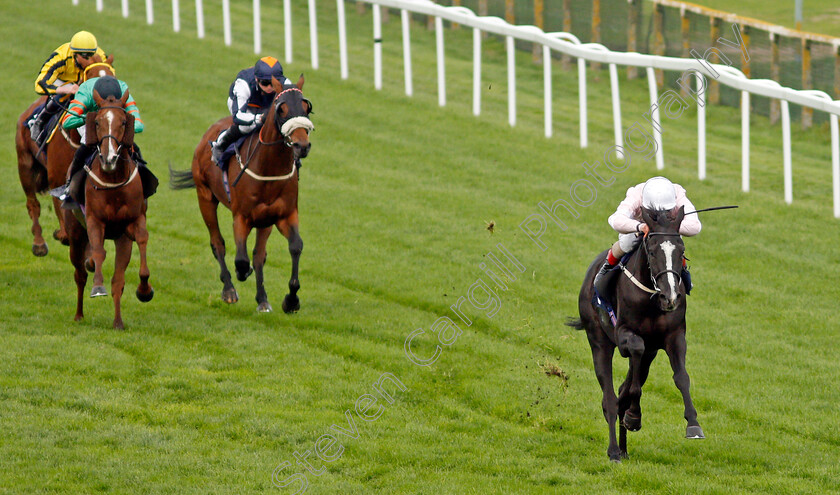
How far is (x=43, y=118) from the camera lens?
1173cm

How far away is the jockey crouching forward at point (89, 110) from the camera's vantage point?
31.3ft

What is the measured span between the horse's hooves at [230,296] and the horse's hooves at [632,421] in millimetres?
4884

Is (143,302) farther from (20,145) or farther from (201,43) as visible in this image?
(201,43)

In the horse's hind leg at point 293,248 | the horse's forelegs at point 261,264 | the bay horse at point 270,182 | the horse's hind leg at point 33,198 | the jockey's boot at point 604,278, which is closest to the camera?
the jockey's boot at point 604,278

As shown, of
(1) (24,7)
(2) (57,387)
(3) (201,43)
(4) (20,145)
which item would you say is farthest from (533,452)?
(1) (24,7)

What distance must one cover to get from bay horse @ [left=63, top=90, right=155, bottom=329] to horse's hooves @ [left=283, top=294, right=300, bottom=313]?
4.11 ft

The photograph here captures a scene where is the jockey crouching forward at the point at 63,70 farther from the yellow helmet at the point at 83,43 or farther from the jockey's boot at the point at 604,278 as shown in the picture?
the jockey's boot at the point at 604,278

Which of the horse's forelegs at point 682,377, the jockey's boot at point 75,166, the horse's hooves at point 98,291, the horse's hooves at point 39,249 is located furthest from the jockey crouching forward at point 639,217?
the horse's hooves at point 39,249

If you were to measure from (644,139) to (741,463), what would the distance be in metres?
9.16

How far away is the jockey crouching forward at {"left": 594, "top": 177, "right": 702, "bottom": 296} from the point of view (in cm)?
661

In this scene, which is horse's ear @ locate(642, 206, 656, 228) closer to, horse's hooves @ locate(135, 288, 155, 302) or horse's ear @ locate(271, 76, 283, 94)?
horse's ear @ locate(271, 76, 283, 94)

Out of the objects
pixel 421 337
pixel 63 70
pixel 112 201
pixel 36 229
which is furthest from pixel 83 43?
pixel 421 337

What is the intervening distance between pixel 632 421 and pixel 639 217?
1339 millimetres

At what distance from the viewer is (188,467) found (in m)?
7.19
